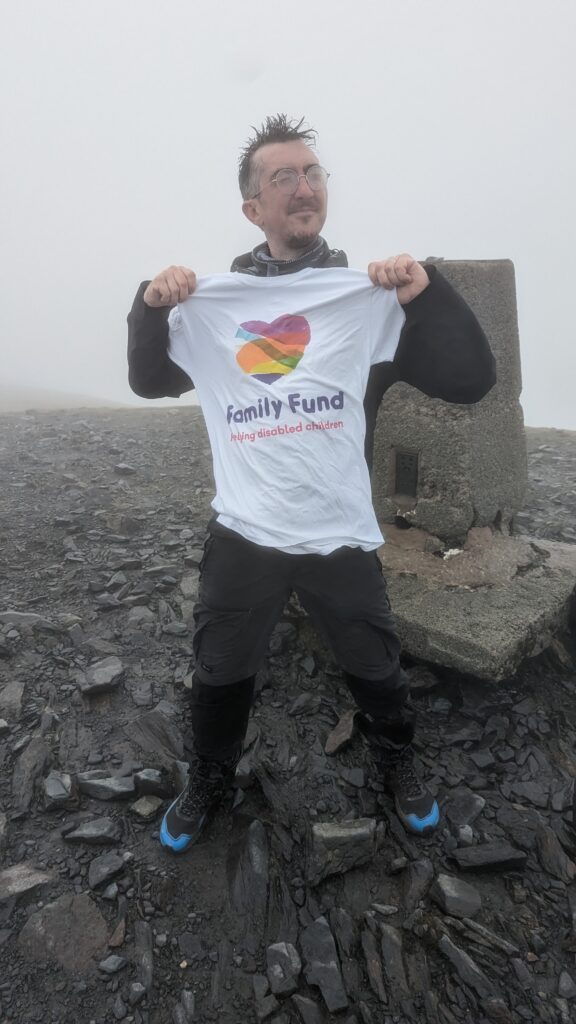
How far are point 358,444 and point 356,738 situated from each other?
207cm

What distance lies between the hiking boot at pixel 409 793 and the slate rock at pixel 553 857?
554 mm

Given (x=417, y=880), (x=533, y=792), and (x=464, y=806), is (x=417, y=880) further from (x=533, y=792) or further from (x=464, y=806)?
(x=533, y=792)

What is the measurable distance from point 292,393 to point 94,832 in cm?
248

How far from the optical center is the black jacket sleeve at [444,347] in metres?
2.79

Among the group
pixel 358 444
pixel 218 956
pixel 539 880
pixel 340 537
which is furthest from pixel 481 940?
pixel 358 444

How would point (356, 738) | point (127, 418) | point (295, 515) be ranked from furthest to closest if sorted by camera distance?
point (127, 418)
point (356, 738)
point (295, 515)

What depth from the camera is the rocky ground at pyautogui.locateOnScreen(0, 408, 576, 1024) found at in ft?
8.87

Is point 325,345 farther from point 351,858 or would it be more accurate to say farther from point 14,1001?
point 14,1001

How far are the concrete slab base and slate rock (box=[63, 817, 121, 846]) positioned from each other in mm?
2166

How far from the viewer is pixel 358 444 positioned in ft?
9.63

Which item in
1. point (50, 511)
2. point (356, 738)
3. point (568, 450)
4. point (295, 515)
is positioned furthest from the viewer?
point (568, 450)

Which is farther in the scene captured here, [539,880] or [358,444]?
[539,880]

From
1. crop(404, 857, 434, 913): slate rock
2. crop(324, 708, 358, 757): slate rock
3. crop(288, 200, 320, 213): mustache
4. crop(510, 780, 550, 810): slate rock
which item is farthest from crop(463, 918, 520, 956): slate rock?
crop(288, 200, 320, 213): mustache

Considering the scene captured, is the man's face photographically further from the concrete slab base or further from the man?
the concrete slab base
